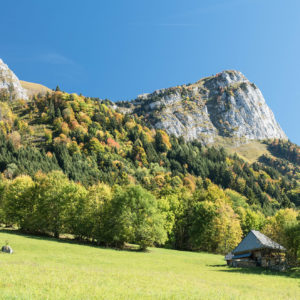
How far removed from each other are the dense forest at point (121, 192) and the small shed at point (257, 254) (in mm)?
4157

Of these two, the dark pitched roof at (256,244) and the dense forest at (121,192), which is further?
the dense forest at (121,192)

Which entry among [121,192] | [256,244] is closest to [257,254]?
[256,244]

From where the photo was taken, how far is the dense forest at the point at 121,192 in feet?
203

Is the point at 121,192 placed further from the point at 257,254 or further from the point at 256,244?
the point at 257,254

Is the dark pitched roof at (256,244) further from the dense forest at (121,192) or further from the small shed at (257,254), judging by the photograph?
the dense forest at (121,192)

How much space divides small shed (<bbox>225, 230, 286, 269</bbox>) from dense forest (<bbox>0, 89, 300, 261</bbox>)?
13.6 ft

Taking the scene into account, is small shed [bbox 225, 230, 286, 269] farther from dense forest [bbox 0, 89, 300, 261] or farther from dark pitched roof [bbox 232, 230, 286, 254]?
dense forest [bbox 0, 89, 300, 261]

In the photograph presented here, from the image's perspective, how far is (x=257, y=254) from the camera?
53.5 metres

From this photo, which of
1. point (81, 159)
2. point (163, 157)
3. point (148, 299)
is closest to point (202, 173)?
point (163, 157)

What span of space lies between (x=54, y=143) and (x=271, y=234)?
133 meters

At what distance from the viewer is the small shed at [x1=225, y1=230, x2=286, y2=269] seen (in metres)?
50.7

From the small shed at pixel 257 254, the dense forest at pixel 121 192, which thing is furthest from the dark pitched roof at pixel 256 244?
the dense forest at pixel 121 192

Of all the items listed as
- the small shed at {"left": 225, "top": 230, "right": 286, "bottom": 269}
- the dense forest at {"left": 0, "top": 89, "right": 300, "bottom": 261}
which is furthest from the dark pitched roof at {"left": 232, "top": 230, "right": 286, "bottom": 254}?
the dense forest at {"left": 0, "top": 89, "right": 300, "bottom": 261}

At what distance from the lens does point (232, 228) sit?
7488 cm
